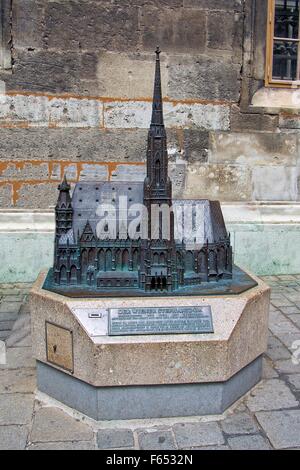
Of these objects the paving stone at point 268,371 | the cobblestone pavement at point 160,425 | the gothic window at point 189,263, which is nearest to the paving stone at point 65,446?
the cobblestone pavement at point 160,425

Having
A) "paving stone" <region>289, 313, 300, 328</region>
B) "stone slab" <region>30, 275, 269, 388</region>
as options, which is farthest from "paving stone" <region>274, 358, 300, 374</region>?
"paving stone" <region>289, 313, 300, 328</region>

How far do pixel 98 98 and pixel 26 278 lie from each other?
287cm

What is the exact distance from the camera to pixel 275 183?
766 centimetres

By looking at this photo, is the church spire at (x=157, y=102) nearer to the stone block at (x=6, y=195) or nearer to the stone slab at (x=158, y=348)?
the stone slab at (x=158, y=348)

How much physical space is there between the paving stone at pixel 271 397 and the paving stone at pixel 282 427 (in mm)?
94

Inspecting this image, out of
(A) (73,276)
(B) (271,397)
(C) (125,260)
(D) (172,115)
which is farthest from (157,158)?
(D) (172,115)

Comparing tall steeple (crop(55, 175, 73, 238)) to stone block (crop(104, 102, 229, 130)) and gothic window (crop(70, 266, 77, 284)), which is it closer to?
gothic window (crop(70, 266, 77, 284))

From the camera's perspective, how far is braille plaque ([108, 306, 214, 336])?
3475 millimetres

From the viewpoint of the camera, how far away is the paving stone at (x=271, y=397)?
3.78m

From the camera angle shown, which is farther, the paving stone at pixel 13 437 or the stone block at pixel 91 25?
the stone block at pixel 91 25

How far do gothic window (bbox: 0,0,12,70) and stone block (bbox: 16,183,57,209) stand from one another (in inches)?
68.0

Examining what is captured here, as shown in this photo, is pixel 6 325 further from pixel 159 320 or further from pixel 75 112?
pixel 75 112

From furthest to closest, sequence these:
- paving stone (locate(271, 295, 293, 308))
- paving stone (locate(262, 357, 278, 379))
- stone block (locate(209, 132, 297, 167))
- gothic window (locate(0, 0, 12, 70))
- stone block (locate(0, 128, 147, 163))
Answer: stone block (locate(209, 132, 297, 167))
stone block (locate(0, 128, 147, 163))
gothic window (locate(0, 0, 12, 70))
paving stone (locate(271, 295, 293, 308))
paving stone (locate(262, 357, 278, 379))

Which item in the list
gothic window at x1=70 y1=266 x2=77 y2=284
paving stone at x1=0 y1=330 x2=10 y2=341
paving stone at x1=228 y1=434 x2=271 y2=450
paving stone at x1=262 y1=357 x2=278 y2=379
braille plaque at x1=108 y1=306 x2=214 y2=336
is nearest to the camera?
paving stone at x1=228 y1=434 x2=271 y2=450
